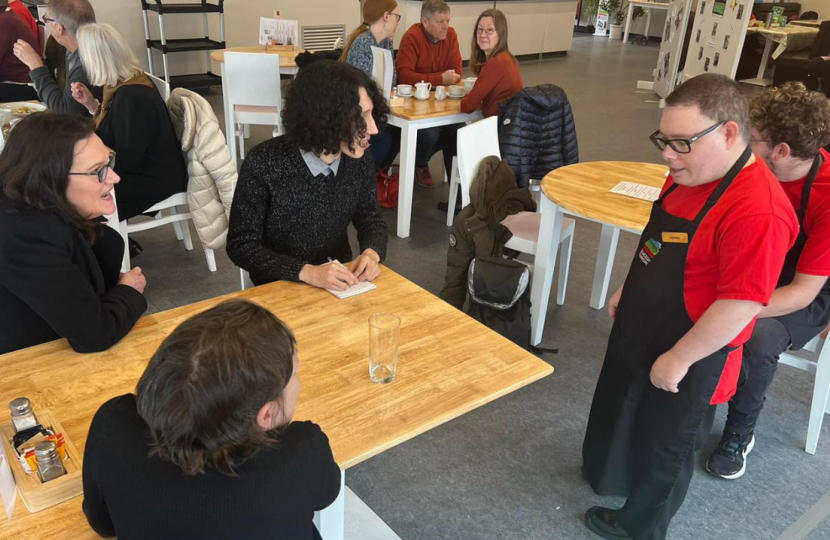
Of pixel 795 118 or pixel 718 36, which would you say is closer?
pixel 795 118

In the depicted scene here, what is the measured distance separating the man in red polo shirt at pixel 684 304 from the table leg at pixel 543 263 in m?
0.75

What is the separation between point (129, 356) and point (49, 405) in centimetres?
20

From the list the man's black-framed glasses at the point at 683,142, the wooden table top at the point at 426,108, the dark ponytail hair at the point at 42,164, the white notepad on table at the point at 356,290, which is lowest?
the white notepad on table at the point at 356,290

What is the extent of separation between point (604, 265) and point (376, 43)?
2097 millimetres

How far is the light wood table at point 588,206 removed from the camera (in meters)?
2.40

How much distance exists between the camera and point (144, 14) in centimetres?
650

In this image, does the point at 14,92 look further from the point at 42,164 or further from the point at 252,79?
the point at 42,164

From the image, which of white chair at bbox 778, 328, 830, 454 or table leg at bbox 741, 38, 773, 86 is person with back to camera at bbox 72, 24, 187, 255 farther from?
table leg at bbox 741, 38, 773, 86

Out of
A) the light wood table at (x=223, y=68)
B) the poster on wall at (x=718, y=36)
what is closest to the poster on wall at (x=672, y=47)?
the poster on wall at (x=718, y=36)

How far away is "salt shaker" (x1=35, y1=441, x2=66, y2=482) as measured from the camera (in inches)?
41.0

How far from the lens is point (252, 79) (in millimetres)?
4430

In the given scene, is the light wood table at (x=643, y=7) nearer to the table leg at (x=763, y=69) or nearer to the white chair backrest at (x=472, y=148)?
the table leg at (x=763, y=69)

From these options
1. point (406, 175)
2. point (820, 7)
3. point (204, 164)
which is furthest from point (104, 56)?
point (820, 7)

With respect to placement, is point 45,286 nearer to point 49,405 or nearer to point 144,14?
point 49,405
